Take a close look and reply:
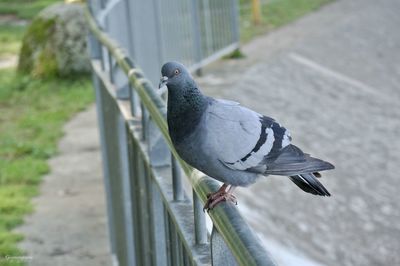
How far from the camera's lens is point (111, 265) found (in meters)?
6.79

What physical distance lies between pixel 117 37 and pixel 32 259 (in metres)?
1.58

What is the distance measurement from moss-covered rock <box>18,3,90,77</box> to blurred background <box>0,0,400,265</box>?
0.06 ft

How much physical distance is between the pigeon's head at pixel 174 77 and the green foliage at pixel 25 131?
3.45 meters

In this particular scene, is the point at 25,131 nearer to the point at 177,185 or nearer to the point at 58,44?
the point at 58,44

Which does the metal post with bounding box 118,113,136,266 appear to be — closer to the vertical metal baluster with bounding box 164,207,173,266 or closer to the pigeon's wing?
the vertical metal baluster with bounding box 164,207,173,266

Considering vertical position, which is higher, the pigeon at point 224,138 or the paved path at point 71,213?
the pigeon at point 224,138

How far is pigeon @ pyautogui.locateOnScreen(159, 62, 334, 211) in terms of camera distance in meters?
3.25

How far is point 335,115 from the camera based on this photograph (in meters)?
13.0

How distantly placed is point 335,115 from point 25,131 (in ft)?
13.4

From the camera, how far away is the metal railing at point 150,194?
2575 millimetres

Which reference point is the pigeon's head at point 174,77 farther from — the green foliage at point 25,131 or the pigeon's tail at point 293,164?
the green foliage at point 25,131

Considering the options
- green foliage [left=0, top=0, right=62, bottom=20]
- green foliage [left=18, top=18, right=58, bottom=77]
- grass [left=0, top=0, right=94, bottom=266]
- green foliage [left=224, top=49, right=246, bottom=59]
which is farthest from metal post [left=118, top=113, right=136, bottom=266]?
green foliage [left=0, top=0, right=62, bottom=20]

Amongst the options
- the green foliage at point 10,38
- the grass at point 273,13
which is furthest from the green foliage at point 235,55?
the green foliage at point 10,38

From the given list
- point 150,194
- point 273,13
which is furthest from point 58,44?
point 150,194
